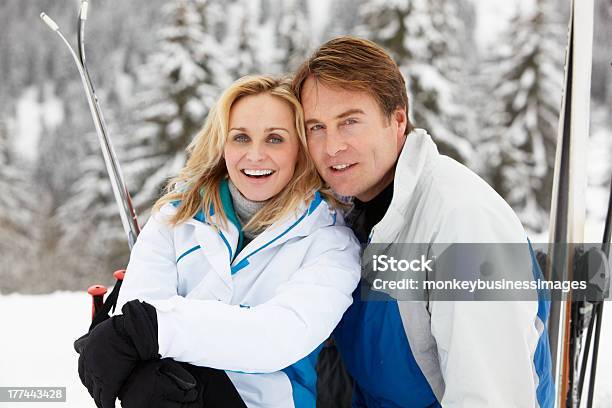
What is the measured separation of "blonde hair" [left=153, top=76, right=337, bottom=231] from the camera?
6.44 ft

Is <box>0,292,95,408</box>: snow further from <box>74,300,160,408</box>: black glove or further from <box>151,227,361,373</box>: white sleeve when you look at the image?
<box>151,227,361,373</box>: white sleeve

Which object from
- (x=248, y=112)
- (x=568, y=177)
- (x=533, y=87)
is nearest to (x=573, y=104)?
(x=568, y=177)

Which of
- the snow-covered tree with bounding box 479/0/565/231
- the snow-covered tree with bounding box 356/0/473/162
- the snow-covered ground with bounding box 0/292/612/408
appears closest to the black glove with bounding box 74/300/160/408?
the snow-covered ground with bounding box 0/292/612/408

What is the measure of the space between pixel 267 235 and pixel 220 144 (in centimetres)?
39

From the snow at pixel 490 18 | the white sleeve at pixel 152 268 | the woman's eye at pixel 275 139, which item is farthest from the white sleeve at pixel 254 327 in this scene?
the snow at pixel 490 18

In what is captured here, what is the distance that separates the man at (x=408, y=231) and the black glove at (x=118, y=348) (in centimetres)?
73

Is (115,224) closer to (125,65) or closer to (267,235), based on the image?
(125,65)

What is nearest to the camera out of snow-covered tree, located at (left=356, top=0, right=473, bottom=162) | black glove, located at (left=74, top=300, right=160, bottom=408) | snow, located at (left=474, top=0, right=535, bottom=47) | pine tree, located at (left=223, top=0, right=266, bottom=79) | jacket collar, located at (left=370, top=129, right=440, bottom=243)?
black glove, located at (left=74, top=300, right=160, bottom=408)

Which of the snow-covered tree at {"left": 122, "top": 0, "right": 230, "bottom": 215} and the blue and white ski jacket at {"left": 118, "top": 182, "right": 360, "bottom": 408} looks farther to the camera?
the snow-covered tree at {"left": 122, "top": 0, "right": 230, "bottom": 215}

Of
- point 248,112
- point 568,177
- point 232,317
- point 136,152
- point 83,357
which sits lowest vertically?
point 83,357

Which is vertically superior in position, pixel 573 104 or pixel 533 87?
pixel 533 87

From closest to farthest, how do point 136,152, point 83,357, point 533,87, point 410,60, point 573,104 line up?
point 83,357 < point 573,104 < point 410,60 < point 136,152 < point 533,87

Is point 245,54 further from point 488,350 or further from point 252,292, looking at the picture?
point 488,350

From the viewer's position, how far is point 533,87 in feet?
48.9
